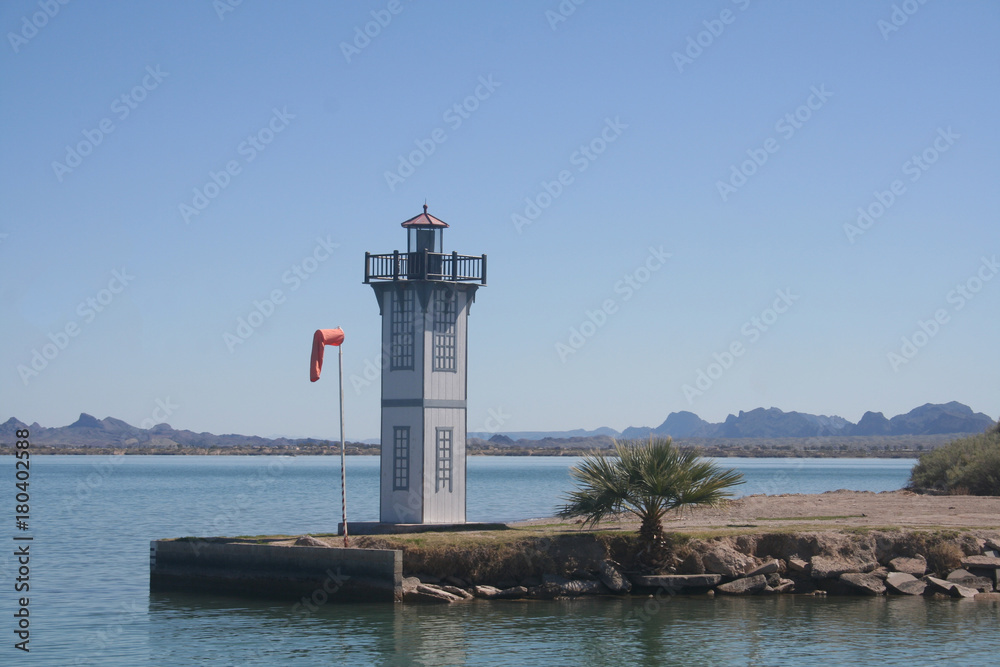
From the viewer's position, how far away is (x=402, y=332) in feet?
102

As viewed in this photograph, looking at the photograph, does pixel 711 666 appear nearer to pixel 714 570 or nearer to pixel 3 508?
pixel 714 570

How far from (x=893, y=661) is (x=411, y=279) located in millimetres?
15988

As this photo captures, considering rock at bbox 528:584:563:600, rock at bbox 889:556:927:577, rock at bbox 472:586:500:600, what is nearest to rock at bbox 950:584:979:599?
rock at bbox 889:556:927:577

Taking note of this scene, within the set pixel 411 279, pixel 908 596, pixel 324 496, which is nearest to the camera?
pixel 908 596

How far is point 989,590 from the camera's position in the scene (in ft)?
85.8

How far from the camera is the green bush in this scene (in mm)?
42344

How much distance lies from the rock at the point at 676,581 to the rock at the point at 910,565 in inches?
159

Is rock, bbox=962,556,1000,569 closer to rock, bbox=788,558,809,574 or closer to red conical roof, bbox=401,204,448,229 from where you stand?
rock, bbox=788,558,809,574

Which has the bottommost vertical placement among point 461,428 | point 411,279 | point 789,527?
point 789,527

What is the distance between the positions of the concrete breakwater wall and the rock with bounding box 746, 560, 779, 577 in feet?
25.8

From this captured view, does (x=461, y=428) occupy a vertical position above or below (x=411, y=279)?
below

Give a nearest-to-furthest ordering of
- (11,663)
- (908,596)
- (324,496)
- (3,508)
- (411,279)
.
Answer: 1. (11,663)
2. (908,596)
3. (411,279)
4. (3,508)
5. (324,496)

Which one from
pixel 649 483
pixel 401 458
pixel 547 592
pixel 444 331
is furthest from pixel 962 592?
pixel 444 331

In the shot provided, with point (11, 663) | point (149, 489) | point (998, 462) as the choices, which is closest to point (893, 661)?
point (11, 663)
